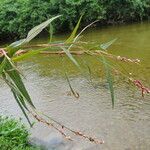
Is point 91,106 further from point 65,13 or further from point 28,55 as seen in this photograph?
point 65,13

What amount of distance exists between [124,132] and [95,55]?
554 cm

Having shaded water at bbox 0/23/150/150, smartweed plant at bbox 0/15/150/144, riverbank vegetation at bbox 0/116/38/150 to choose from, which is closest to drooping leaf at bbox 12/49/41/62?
smartweed plant at bbox 0/15/150/144

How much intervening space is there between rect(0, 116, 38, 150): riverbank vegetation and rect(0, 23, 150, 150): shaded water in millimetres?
293

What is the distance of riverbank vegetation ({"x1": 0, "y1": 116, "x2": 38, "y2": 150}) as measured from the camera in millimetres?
5359

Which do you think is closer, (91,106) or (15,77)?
(15,77)

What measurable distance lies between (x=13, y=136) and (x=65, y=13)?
1398 cm

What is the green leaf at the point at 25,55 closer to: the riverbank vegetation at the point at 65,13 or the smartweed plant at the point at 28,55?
the smartweed plant at the point at 28,55

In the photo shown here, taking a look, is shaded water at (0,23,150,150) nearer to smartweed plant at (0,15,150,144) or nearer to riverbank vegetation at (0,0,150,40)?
smartweed plant at (0,15,150,144)

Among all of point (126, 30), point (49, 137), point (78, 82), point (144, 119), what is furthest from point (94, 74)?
point (126, 30)

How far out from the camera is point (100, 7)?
19438 mm

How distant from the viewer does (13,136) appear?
5.80 metres

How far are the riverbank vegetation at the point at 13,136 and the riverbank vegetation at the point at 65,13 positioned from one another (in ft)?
43.6

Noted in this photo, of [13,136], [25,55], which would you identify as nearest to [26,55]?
[25,55]

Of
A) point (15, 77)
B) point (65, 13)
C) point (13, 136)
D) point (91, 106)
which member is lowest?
point (65, 13)
